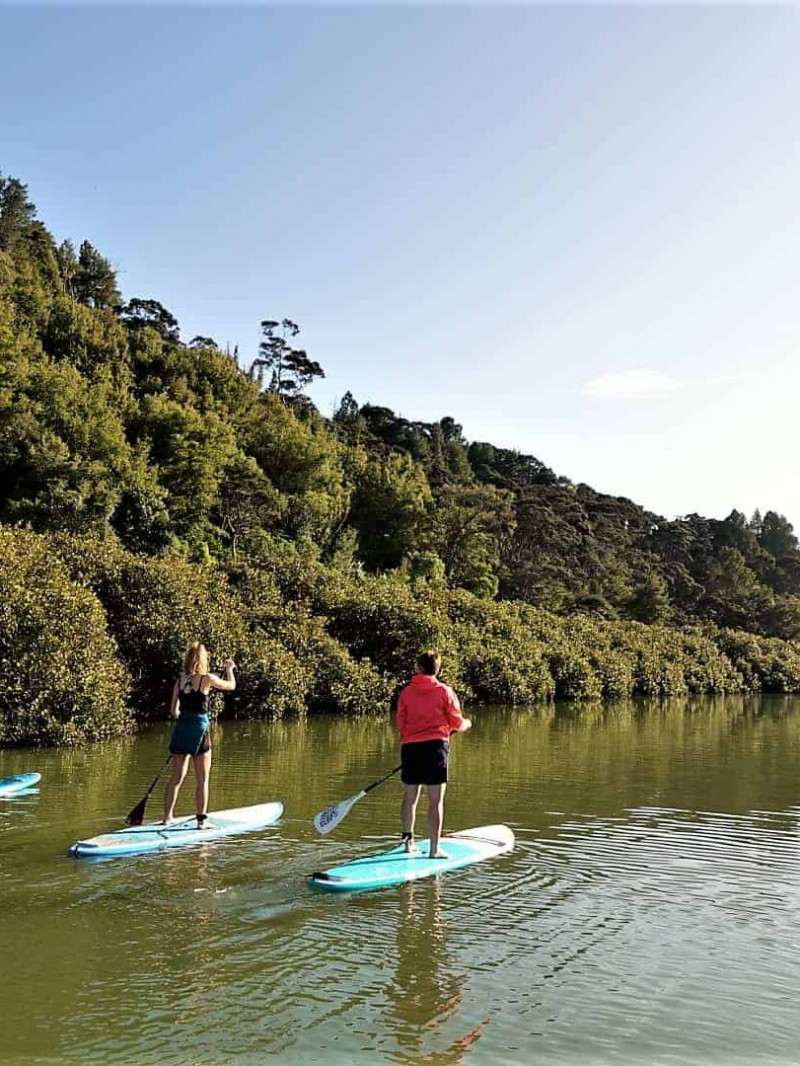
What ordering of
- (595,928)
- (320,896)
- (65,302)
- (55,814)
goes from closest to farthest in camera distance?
(595,928), (320,896), (55,814), (65,302)

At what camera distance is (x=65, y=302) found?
171 feet

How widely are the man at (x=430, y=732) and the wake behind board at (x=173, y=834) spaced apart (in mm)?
2082

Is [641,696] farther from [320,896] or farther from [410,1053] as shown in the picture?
[410,1053]

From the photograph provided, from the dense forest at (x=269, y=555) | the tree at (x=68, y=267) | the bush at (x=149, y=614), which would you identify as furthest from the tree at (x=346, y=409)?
the bush at (x=149, y=614)

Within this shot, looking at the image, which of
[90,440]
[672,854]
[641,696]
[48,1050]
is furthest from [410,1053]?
[641,696]

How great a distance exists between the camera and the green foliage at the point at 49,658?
Answer: 54.9 ft

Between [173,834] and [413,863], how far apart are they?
94.8 inches

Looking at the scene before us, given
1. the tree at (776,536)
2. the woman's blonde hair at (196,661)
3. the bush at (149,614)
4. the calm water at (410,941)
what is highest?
the tree at (776,536)

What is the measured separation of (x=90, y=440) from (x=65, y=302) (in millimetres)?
17807

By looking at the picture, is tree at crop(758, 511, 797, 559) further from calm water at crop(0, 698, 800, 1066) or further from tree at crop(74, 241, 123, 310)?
calm water at crop(0, 698, 800, 1066)

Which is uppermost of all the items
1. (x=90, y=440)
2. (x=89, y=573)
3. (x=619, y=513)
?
(x=619, y=513)

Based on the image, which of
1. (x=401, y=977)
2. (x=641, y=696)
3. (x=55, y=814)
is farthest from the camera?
(x=641, y=696)

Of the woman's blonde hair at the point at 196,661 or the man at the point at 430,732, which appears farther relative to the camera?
the woman's blonde hair at the point at 196,661

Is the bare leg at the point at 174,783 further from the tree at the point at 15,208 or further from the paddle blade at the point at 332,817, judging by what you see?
the tree at the point at 15,208
